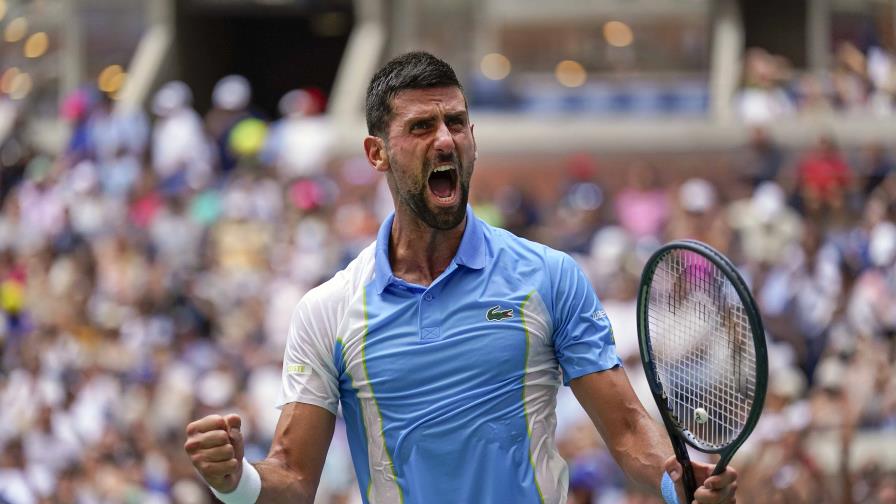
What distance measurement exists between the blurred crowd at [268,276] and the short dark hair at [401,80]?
13.6 ft

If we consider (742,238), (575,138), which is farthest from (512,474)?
(575,138)

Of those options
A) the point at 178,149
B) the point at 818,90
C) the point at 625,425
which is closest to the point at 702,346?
the point at 625,425

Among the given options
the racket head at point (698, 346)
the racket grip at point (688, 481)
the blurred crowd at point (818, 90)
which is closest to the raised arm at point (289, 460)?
the racket head at point (698, 346)

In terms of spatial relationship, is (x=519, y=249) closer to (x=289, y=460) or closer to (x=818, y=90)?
(x=289, y=460)

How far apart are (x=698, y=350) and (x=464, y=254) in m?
0.63

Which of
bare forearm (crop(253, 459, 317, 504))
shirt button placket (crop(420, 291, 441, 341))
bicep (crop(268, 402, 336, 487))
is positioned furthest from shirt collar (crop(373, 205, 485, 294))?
bare forearm (crop(253, 459, 317, 504))

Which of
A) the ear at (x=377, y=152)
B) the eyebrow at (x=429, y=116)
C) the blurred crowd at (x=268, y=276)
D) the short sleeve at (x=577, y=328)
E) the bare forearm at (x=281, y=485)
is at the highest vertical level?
the eyebrow at (x=429, y=116)

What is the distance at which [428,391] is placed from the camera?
383 cm

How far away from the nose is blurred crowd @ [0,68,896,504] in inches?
165

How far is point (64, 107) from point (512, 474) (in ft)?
46.8

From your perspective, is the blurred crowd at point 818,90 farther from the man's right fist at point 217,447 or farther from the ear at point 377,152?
the man's right fist at point 217,447

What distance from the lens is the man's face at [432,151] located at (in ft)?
12.6

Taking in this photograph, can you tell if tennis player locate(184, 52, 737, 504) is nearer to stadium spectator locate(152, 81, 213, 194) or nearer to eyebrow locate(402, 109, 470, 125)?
eyebrow locate(402, 109, 470, 125)

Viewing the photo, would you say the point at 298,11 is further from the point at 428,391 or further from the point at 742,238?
the point at 428,391
